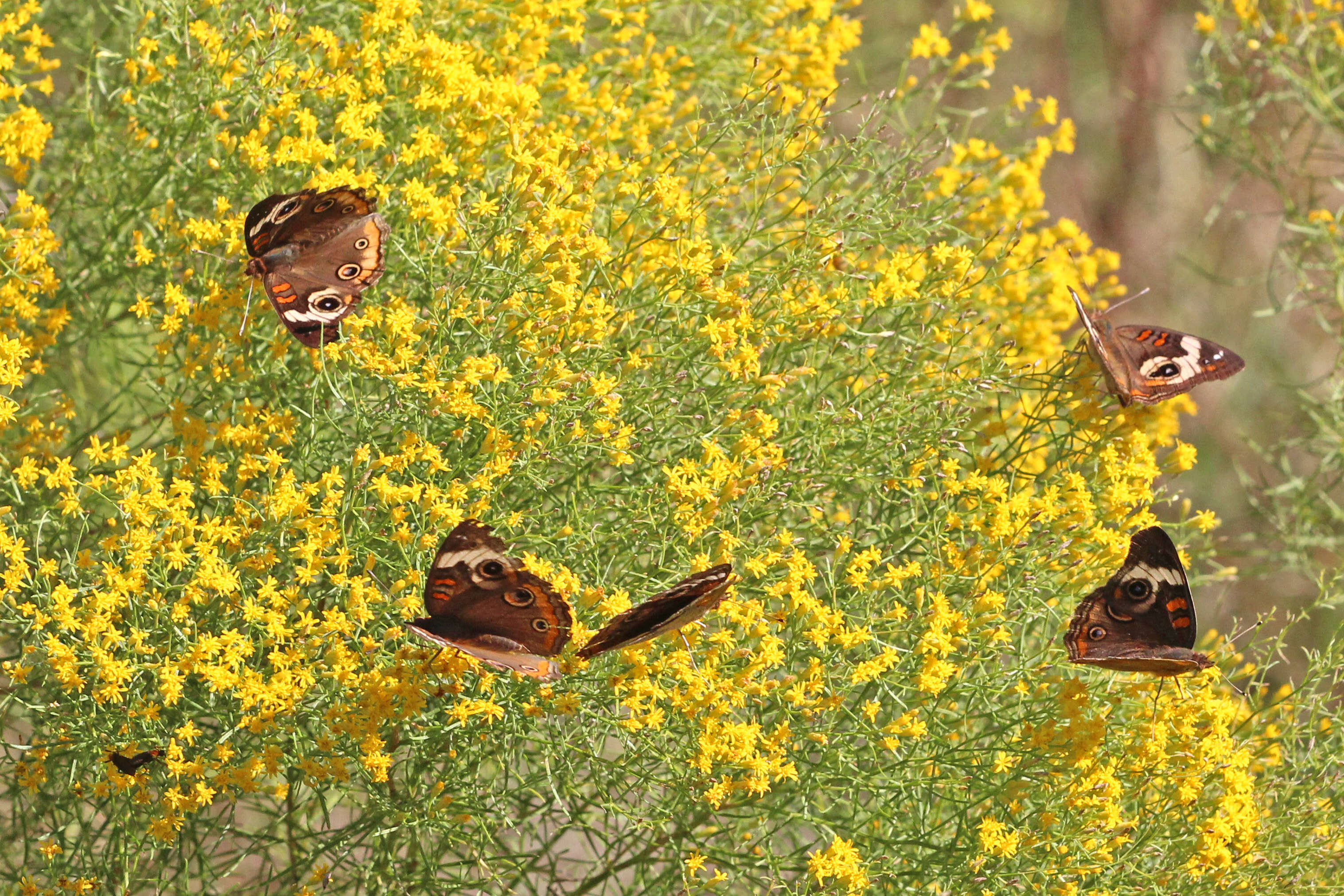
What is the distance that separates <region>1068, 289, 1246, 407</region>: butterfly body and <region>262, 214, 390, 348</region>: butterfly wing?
1602 millimetres

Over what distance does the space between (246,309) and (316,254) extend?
21cm

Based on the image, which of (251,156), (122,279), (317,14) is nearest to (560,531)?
(251,156)

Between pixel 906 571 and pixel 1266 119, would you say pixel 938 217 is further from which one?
pixel 1266 119

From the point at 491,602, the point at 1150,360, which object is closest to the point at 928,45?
the point at 1150,360

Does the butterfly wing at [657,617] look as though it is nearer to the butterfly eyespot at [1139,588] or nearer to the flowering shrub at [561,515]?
the flowering shrub at [561,515]

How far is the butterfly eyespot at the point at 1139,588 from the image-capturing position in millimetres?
2646

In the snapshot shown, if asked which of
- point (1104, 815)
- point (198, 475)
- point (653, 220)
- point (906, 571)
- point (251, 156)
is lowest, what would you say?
point (1104, 815)

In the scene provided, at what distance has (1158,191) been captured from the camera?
8.83 m

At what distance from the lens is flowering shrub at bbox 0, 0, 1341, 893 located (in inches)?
96.1

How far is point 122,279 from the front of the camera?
318 cm

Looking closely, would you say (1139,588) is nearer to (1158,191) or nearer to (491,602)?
(491,602)

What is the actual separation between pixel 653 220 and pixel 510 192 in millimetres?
355

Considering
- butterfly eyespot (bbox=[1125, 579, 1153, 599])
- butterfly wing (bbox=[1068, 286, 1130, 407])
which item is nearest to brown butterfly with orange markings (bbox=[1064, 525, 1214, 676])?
butterfly eyespot (bbox=[1125, 579, 1153, 599])

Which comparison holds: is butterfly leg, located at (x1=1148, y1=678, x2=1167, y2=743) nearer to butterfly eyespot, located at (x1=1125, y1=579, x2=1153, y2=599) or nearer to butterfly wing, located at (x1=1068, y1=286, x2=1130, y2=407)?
butterfly eyespot, located at (x1=1125, y1=579, x2=1153, y2=599)
